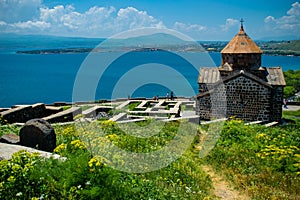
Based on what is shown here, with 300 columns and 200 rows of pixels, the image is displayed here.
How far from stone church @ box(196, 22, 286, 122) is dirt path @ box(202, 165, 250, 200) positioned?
39.5ft

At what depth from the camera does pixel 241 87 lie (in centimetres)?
2006

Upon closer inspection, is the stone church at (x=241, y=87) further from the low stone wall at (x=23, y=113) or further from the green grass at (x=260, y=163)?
the low stone wall at (x=23, y=113)

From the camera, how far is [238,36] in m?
21.8

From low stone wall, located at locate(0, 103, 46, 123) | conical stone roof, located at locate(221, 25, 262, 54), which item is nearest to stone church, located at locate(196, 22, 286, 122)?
conical stone roof, located at locate(221, 25, 262, 54)

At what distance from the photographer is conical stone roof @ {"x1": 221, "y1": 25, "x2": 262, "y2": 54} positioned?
21166mm

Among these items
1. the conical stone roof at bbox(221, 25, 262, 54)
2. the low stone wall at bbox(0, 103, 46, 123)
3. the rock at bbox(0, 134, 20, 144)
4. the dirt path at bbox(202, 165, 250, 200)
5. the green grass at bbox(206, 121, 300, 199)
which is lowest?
the dirt path at bbox(202, 165, 250, 200)

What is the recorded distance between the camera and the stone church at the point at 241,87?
19.9m

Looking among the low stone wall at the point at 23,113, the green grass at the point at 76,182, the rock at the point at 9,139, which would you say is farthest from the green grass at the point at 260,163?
the low stone wall at the point at 23,113

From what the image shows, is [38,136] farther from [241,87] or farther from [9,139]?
[241,87]

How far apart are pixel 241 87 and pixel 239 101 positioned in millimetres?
962

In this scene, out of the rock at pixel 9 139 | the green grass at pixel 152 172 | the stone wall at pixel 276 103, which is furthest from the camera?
the stone wall at pixel 276 103

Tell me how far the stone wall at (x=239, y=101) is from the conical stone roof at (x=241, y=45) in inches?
94.8

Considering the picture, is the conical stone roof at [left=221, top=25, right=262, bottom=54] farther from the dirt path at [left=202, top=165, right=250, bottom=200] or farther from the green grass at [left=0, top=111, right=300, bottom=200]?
A: the dirt path at [left=202, top=165, right=250, bottom=200]

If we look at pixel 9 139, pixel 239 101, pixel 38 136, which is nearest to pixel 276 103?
pixel 239 101
